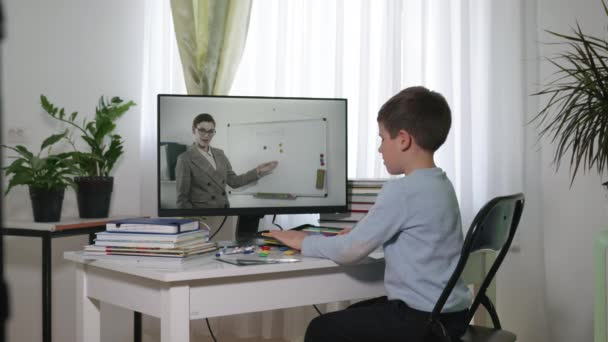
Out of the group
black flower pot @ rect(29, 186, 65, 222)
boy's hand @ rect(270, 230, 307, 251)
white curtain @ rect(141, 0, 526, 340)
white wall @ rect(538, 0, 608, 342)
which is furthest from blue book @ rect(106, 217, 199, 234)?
white wall @ rect(538, 0, 608, 342)

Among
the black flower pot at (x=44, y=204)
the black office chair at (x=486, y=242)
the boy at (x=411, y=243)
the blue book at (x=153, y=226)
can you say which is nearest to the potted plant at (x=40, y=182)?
the black flower pot at (x=44, y=204)

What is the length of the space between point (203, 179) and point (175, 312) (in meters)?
0.66

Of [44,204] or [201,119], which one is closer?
[201,119]

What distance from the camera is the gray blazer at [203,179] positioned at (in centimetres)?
211

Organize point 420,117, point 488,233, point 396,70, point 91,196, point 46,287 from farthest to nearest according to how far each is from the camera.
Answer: point 396,70, point 91,196, point 46,287, point 420,117, point 488,233

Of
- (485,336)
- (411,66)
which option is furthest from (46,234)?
(411,66)

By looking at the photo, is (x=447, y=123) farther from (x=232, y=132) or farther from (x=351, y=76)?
(x=351, y=76)

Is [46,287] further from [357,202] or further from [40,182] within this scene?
[357,202]

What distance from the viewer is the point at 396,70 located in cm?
276

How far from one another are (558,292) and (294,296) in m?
1.35

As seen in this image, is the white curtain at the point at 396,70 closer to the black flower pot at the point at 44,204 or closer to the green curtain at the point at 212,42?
the green curtain at the point at 212,42

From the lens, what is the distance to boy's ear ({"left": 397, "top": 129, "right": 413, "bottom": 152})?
5.57 feet

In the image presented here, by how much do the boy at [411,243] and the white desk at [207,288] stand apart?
13 cm

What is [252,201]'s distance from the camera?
2193 mm
